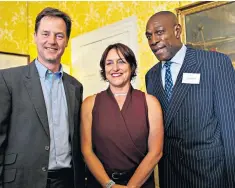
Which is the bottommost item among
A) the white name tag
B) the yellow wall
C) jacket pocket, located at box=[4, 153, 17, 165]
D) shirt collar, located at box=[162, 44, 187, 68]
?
jacket pocket, located at box=[4, 153, 17, 165]

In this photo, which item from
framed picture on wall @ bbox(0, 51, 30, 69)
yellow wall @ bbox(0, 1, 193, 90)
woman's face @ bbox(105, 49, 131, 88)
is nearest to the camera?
woman's face @ bbox(105, 49, 131, 88)

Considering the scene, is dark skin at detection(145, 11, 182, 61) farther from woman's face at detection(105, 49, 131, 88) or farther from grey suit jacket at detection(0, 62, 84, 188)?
grey suit jacket at detection(0, 62, 84, 188)

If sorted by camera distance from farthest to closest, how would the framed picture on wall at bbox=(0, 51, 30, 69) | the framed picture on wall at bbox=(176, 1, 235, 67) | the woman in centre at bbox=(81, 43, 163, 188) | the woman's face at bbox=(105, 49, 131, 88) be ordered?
the framed picture on wall at bbox=(0, 51, 30, 69), the framed picture on wall at bbox=(176, 1, 235, 67), the woman's face at bbox=(105, 49, 131, 88), the woman in centre at bbox=(81, 43, 163, 188)

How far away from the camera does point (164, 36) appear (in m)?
1.91

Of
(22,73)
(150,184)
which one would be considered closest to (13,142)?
(22,73)

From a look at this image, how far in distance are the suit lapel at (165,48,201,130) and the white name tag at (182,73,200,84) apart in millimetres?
23

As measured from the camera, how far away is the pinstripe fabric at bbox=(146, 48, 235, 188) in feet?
5.51

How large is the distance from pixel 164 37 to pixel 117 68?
16.5 inches

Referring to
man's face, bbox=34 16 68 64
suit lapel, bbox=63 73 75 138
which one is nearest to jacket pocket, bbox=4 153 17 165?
suit lapel, bbox=63 73 75 138

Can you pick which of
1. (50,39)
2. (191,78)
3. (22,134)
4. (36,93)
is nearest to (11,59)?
(50,39)

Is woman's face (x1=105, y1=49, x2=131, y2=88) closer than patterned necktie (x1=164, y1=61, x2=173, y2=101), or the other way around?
woman's face (x1=105, y1=49, x2=131, y2=88)

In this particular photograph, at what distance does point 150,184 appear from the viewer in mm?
1705

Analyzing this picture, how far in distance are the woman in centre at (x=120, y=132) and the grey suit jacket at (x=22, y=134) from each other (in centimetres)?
30

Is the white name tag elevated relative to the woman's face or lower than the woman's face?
lower
